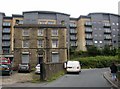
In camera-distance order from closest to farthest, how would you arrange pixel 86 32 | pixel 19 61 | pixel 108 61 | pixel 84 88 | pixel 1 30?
pixel 84 88 < pixel 19 61 < pixel 108 61 < pixel 1 30 < pixel 86 32

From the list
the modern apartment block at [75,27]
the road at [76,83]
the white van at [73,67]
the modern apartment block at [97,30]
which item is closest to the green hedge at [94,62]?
the modern apartment block at [75,27]

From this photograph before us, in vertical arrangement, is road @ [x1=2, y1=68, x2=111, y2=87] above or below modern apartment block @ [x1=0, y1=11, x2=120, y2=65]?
below

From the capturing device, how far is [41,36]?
177ft

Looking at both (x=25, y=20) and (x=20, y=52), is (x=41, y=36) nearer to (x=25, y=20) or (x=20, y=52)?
(x=20, y=52)

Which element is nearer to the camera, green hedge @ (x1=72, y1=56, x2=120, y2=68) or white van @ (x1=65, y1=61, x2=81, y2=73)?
white van @ (x1=65, y1=61, x2=81, y2=73)

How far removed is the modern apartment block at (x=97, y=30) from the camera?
10175cm

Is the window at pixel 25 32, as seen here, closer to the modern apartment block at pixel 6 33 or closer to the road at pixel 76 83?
the road at pixel 76 83

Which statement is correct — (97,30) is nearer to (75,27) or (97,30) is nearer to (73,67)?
(75,27)

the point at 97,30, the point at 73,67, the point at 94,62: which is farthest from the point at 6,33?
the point at 73,67

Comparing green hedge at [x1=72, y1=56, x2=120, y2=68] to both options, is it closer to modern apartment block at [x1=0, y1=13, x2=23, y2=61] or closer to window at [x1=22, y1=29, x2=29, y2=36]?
window at [x1=22, y1=29, x2=29, y2=36]

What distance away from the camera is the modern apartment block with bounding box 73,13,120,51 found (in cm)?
10175

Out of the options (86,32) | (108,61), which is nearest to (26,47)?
(108,61)

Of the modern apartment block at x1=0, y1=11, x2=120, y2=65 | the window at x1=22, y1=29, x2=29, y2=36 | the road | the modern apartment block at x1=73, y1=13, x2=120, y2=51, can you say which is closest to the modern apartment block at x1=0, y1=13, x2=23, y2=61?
the modern apartment block at x1=0, y1=11, x2=120, y2=65

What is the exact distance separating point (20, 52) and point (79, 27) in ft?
183
